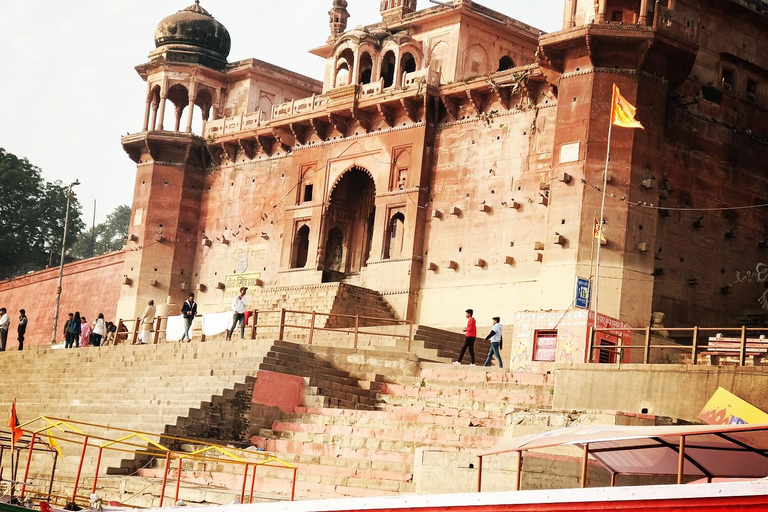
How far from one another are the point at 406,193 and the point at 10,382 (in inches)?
350

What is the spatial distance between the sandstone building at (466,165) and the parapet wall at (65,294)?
2292 millimetres

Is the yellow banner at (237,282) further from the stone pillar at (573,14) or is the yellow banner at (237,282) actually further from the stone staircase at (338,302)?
the stone pillar at (573,14)

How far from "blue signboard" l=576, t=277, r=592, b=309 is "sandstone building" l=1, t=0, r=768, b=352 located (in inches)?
7.5

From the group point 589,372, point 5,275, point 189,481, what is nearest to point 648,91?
point 589,372

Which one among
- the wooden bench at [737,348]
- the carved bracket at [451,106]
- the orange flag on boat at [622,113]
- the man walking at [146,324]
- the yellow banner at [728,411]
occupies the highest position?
the carved bracket at [451,106]

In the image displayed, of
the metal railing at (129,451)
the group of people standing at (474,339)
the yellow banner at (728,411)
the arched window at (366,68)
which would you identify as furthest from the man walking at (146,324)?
the yellow banner at (728,411)

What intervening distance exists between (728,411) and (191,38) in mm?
21625

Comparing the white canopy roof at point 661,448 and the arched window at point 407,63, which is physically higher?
the arched window at point 407,63

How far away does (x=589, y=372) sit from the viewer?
56.6 feet

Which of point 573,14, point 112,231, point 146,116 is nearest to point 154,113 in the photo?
point 146,116

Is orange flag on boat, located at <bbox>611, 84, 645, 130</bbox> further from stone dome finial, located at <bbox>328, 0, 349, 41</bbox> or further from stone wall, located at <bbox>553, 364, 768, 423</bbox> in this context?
stone dome finial, located at <bbox>328, 0, 349, 41</bbox>

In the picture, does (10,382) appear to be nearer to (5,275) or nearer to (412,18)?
(412,18)

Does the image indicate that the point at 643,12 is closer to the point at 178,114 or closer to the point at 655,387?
the point at 655,387

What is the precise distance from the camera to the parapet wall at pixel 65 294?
35156 millimetres
